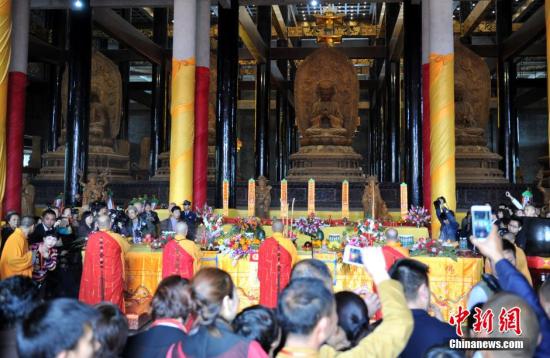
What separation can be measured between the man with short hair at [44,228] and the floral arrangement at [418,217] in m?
6.53

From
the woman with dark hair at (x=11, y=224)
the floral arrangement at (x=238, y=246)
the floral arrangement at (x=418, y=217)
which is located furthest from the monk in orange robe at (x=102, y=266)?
the floral arrangement at (x=418, y=217)

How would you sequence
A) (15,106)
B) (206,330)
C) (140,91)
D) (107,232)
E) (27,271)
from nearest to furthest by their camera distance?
(206,330), (27,271), (107,232), (15,106), (140,91)

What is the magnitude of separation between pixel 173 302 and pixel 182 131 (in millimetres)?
9481

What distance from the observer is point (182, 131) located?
1164 cm

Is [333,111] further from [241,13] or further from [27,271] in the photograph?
[27,271]

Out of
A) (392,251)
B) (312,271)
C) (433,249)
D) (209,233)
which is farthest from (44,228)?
(312,271)

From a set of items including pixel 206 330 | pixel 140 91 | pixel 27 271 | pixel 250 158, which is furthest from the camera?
pixel 250 158

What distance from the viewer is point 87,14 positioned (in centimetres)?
1340

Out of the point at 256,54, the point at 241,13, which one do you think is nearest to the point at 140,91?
the point at 256,54

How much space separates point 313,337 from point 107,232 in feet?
16.1

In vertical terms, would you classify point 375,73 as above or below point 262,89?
above

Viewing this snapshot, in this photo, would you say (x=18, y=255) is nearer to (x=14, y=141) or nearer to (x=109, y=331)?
(x=109, y=331)

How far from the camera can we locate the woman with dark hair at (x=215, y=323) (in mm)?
1940

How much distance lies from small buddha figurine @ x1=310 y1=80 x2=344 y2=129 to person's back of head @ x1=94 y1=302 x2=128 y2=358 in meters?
15.3
